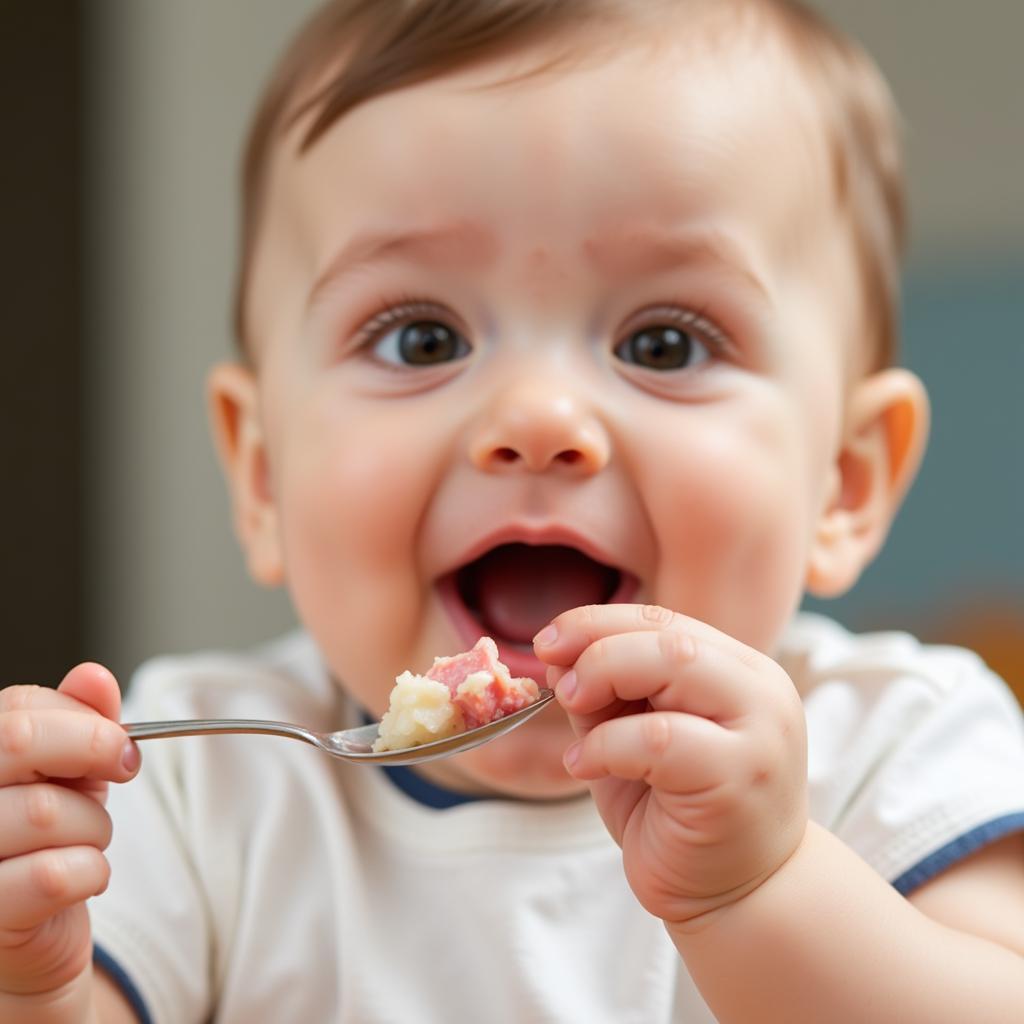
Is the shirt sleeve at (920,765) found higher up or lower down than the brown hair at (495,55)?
lower down

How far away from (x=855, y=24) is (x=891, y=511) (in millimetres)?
1241

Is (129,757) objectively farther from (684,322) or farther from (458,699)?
(684,322)

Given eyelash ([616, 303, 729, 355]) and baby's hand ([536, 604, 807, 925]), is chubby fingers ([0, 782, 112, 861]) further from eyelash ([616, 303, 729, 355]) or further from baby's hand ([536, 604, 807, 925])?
eyelash ([616, 303, 729, 355])

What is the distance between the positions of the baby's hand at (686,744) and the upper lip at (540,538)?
144mm

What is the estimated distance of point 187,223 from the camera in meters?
1.98

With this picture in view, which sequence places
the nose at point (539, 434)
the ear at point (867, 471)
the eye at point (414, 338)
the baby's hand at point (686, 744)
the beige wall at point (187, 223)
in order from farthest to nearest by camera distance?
the beige wall at point (187, 223) < the ear at point (867, 471) < the eye at point (414, 338) < the nose at point (539, 434) < the baby's hand at point (686, 744)

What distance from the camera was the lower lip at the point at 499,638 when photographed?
815 millimetres

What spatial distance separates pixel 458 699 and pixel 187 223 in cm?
143

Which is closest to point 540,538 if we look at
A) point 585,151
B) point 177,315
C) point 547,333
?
point 547,333

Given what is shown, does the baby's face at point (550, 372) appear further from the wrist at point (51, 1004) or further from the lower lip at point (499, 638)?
the wrist at point (51, 1004)

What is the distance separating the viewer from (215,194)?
195 centimetres

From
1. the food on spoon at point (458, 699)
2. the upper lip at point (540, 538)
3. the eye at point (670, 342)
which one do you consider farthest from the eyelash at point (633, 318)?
the food on spoon at point (458, 699)

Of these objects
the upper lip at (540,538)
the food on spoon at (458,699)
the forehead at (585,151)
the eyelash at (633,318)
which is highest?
the forehead at (585,151)

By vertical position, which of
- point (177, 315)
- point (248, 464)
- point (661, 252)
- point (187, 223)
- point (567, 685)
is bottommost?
point (177, 315)
